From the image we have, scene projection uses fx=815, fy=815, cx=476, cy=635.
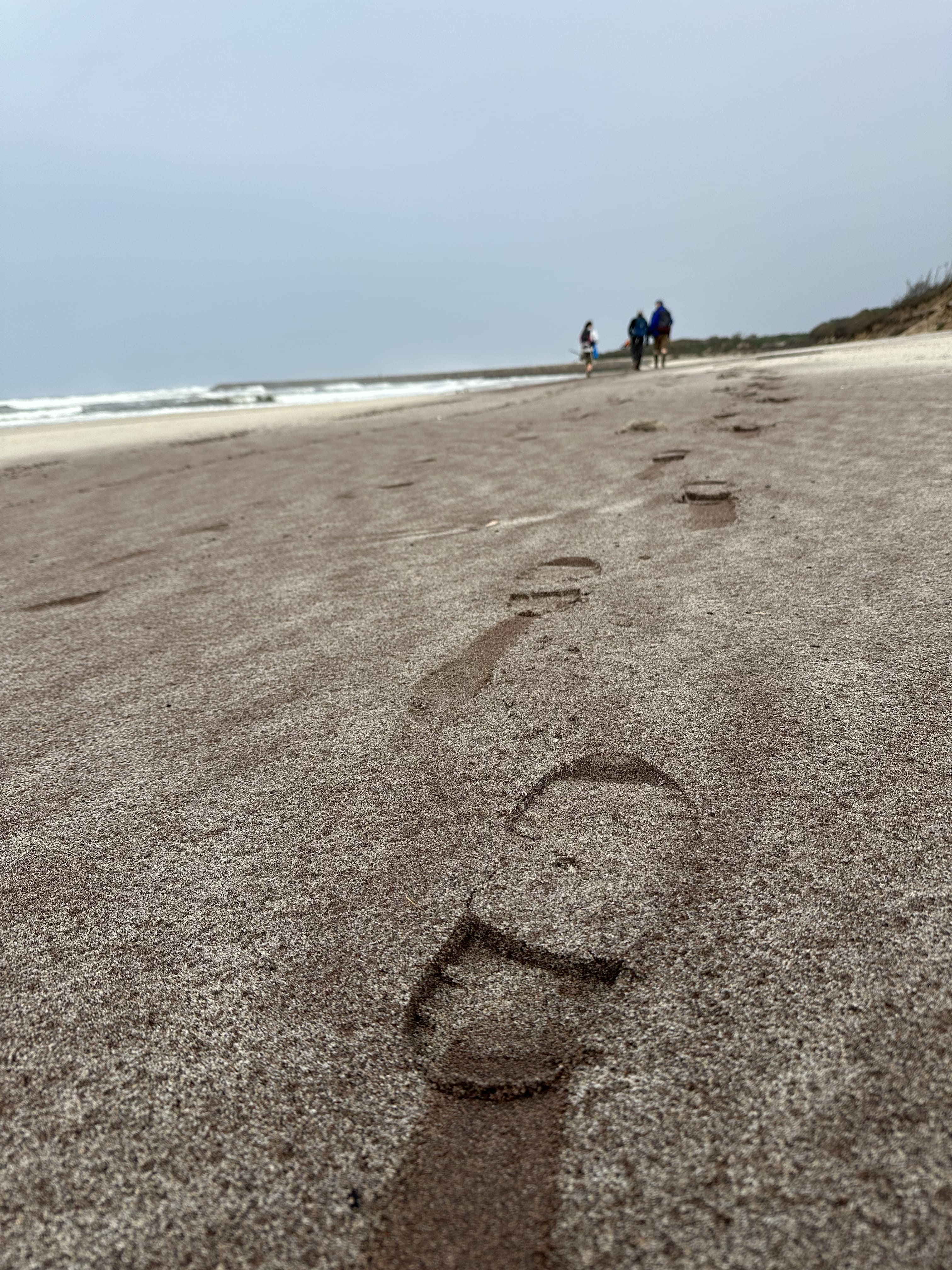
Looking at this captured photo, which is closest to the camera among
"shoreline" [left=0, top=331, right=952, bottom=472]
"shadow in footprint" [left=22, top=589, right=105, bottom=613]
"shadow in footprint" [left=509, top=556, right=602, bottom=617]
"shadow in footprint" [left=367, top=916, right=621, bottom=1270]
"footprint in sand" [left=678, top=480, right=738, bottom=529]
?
"shadow in footprint" [left=367, top=916, right=621, bottom=1270]

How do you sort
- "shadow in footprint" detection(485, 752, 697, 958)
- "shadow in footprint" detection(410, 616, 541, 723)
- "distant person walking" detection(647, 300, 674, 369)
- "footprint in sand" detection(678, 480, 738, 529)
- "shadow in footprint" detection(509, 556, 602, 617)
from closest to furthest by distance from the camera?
1. "shadow in footprint" detection(485, 752, 697, 958)
2. "shadow in footprint" detection(410, 616, 541, 723)
3. "shadow in footprint" detection(509, 556, 602, 617)
4. "footprint in sand" detection(678, 480, 738, 529)
5. "distant person walking" detection(647, 300, 674, 369)

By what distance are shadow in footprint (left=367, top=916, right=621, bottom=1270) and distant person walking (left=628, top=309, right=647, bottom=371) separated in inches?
666

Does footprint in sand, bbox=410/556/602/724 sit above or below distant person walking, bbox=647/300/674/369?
below

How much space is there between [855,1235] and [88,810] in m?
1.55

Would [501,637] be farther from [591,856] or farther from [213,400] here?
[213,400]

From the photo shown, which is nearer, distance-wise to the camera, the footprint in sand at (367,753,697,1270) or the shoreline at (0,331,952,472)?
the footprint in sand at (367,753,697,1270)

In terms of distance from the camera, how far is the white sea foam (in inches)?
826

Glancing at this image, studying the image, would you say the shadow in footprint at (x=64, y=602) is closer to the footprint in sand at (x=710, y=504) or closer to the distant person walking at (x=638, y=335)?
the footprint in sand at (x=710, y=504)

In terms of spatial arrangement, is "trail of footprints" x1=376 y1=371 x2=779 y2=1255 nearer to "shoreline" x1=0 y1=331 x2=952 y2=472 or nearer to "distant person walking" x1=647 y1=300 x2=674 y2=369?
"shoreline" x1=0 y1=331 x2=952 y2=472

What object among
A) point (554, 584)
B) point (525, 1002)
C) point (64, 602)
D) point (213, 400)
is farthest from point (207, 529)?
point (213, 400)

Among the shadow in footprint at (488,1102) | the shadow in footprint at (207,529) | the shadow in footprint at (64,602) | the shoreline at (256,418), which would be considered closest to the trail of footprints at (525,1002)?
the shadow in footprint at (488,1102)

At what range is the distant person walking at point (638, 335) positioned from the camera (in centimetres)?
1688

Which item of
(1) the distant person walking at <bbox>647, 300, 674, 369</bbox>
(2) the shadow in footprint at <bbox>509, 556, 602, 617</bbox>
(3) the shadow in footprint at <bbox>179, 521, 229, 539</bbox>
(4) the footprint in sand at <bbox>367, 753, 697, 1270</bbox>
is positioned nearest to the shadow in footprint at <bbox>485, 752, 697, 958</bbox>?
(4) the footprint in sand at <bbox>367, 753, 697, 1270</bbox>

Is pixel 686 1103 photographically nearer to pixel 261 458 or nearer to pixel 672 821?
pixel 672 821
